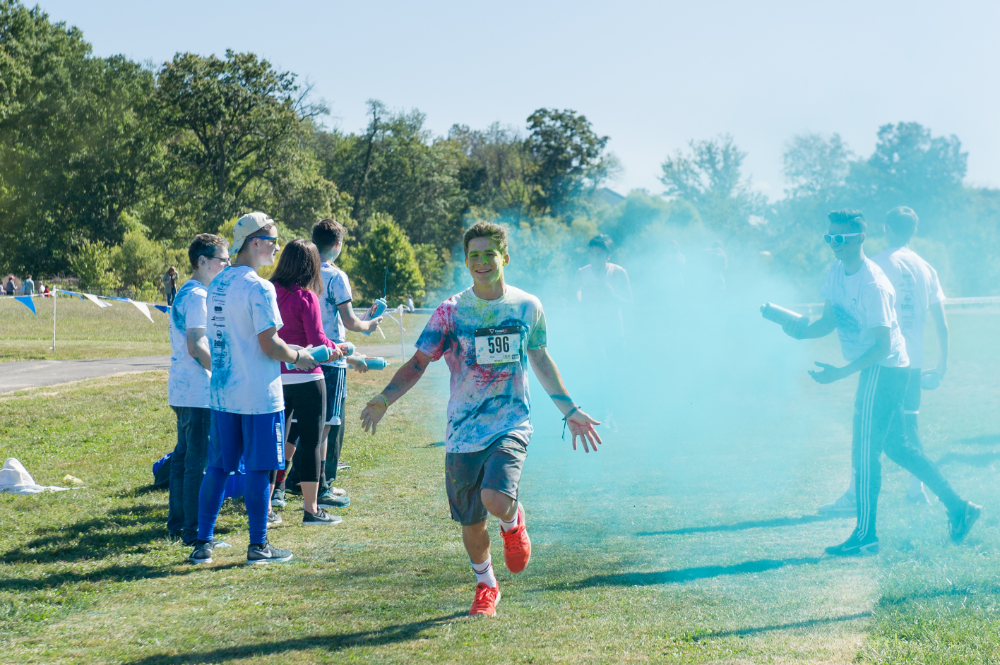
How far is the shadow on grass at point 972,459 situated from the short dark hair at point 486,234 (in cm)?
572

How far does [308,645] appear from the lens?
11.9ft

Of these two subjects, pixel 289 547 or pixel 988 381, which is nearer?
pixel 289 547

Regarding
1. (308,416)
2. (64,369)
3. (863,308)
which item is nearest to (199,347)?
(308,416)

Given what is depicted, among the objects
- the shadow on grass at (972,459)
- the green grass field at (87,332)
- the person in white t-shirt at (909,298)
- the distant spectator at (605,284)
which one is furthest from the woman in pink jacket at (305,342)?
the green grass field at (87,332)

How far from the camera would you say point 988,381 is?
14.0 metres

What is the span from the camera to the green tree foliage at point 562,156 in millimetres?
61938

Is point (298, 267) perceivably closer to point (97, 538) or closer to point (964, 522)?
point (97, 538)

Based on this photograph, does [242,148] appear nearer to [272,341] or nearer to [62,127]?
[62,127]

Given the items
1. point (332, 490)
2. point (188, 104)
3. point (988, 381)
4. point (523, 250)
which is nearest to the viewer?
point (332, 490)

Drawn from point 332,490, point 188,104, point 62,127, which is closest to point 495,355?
point 332,490

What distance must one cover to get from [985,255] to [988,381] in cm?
3023

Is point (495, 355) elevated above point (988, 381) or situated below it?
above

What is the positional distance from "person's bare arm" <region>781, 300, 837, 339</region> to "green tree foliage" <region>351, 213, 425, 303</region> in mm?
41151

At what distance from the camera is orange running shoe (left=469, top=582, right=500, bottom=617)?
3.95m
